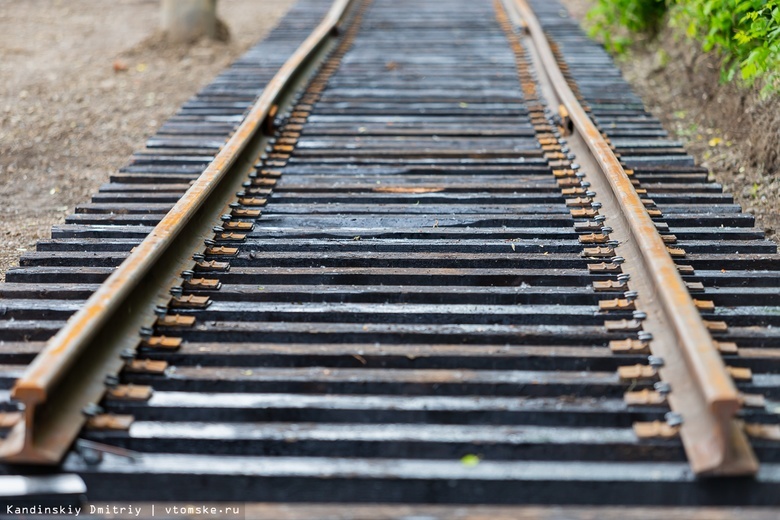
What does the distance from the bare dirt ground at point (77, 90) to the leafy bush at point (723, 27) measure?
3.91 metres

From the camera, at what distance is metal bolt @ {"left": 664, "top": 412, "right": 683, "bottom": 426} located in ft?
8.07

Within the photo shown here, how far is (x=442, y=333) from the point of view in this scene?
3.04m

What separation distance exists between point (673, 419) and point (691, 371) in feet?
0.51

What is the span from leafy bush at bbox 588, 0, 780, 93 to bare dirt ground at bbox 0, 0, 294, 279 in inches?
154

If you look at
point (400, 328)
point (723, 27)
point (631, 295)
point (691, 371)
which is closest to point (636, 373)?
point (691, 371)

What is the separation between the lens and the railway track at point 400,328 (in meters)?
2.39

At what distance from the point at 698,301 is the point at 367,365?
1.30 m

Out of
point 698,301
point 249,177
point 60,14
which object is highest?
point 698,301

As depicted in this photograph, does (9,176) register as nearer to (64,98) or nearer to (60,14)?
(64,98)

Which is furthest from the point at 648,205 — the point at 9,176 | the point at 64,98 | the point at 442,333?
the point at 64,98

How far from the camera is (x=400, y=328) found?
308 cm

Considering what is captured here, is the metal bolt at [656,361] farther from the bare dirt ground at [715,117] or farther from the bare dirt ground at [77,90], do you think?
the bare dirt ground at [77,90]

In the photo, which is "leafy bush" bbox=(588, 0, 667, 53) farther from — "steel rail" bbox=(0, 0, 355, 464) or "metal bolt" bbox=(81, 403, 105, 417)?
"metal bolt" bbox=(81, 403, 105, 417)

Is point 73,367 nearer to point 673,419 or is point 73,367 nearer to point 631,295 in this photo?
point 673,419
